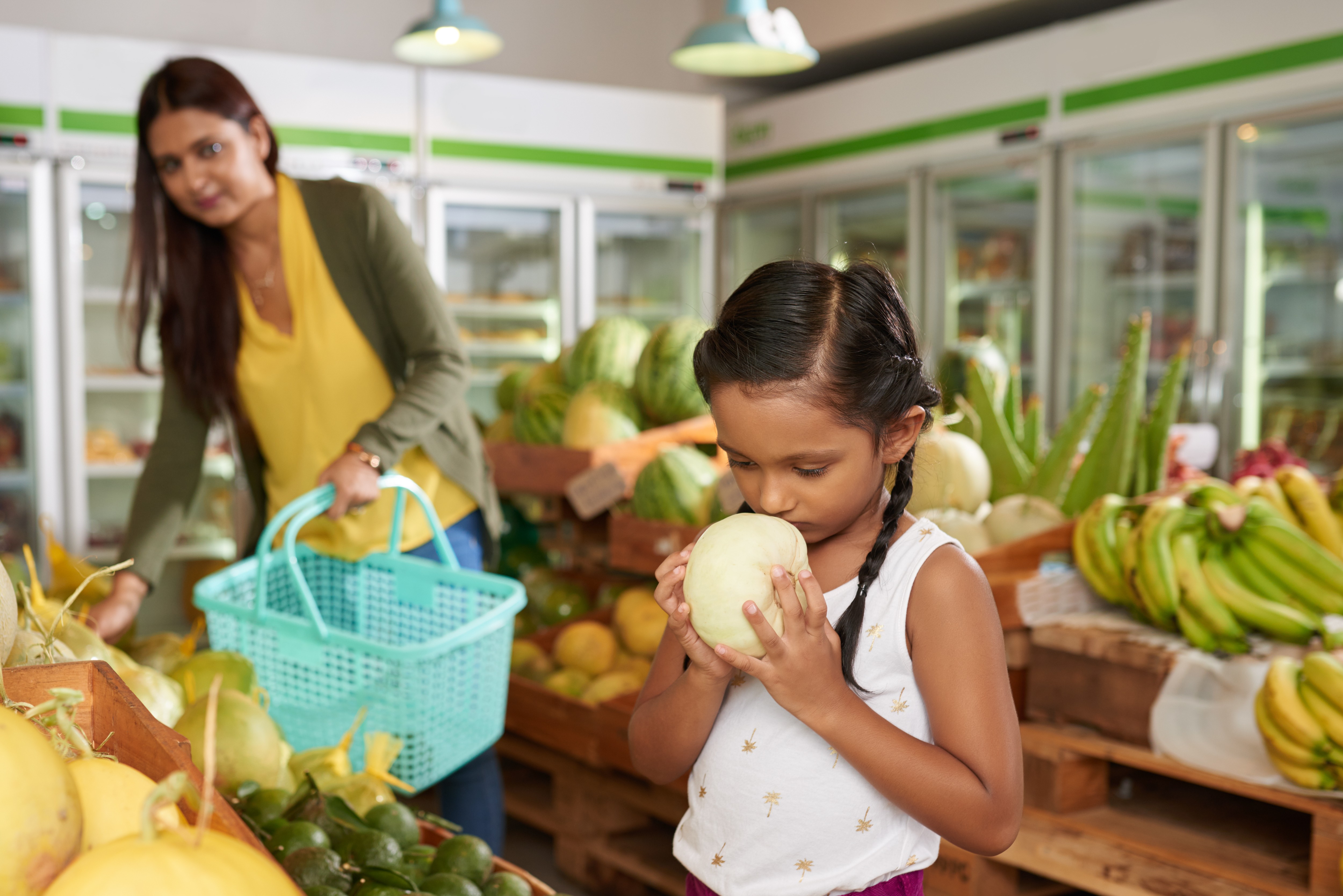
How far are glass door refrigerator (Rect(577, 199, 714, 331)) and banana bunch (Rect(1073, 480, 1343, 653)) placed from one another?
3.53 m

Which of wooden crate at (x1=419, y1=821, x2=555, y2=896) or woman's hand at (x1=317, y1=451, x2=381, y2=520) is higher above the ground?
woman's hand at (x1=317, y1=451, x2=381, y2=520)

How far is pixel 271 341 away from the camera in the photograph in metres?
2.16

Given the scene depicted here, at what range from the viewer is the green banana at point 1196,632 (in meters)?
1.95

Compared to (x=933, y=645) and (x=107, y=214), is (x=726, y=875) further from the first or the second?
(x=107, y=214)

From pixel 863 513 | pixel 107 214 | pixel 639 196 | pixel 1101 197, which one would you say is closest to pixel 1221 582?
pixel 863 513

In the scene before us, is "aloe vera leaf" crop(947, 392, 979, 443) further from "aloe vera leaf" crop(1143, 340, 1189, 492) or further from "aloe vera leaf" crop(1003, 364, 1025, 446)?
"aloe vera leaf" crop(1143, 340, 1189, 492)

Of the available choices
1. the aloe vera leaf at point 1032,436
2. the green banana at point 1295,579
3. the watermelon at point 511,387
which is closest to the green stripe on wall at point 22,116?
the watermelon at point 511,387

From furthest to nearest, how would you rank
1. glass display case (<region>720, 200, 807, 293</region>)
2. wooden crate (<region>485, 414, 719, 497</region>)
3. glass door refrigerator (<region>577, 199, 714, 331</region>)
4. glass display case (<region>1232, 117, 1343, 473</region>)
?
1. glass display case (<region>720, 200, 807, 293</region>)
2. glass door refrigerator (<region>577, 199, 714, 331</region>)
3. glass display case (<region>1232, 117, 1343, 473</region>)
4. wooden crate (<region>485, 414, 719, 497</region>)

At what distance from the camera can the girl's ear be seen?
1089mm

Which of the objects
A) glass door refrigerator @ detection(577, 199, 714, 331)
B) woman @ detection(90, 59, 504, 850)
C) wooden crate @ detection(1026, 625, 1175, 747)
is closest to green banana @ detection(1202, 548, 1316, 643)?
wooden crate @ detection(1026, 625, 1175, 747)

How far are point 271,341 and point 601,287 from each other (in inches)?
150

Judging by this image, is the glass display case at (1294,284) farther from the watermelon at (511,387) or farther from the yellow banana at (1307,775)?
the yellow banana at (1307,775)

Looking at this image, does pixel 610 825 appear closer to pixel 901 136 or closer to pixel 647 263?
pixel 901 136

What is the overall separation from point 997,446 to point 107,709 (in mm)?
2224
